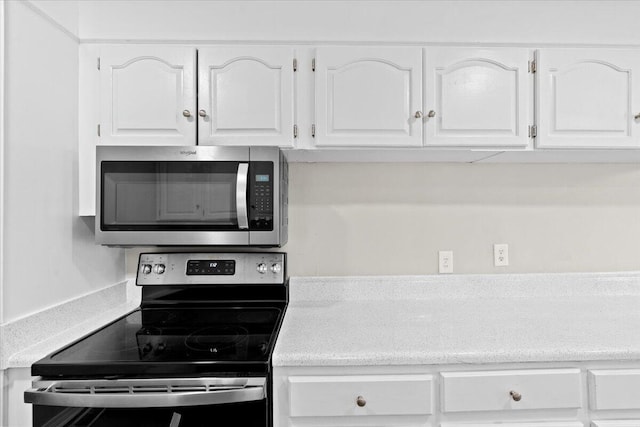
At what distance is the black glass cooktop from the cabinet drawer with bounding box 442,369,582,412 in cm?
59

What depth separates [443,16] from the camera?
5.46ft

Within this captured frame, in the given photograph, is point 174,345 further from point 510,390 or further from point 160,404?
point 510,390

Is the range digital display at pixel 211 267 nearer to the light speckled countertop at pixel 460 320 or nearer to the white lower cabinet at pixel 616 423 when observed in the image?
the light speckled countertop at pixel 460 320

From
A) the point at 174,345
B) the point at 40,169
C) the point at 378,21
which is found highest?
the point at 378,21

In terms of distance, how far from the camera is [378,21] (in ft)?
5.42

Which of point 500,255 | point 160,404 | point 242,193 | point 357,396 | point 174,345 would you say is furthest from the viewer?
point 500,255

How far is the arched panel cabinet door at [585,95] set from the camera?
5.36ft

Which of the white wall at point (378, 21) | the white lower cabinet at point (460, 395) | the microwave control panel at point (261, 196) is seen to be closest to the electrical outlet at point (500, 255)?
the white lower cabinet at point (460, 395)

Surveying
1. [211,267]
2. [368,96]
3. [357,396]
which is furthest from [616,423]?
[211,267]

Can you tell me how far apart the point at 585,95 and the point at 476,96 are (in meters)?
0.43

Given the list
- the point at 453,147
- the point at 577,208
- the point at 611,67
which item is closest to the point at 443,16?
the point at 453,147

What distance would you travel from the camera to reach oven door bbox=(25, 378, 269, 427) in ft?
3.80

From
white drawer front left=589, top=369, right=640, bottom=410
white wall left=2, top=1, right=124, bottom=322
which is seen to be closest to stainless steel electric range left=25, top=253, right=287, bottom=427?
white wall left=2, top=1, right=124, bottom=322

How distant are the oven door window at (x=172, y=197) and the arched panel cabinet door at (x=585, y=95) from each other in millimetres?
1245
